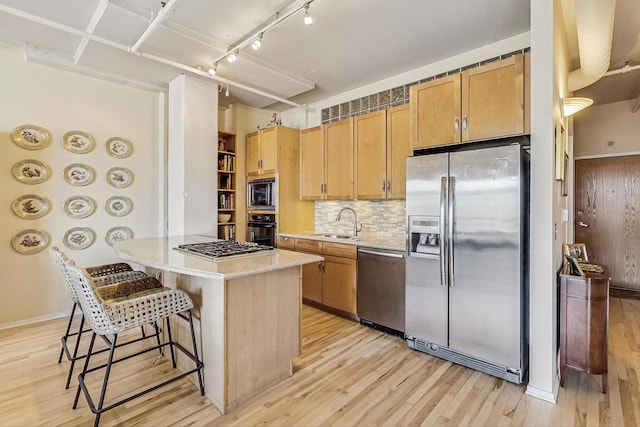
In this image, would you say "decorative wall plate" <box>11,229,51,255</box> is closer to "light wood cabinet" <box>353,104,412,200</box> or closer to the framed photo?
"light wood cabinet" <box>353,104,412,200</box>

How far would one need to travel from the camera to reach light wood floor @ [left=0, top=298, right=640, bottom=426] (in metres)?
1.88

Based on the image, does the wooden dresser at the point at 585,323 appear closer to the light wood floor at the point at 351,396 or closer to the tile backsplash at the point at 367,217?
the light wood floor at the point at 351,396

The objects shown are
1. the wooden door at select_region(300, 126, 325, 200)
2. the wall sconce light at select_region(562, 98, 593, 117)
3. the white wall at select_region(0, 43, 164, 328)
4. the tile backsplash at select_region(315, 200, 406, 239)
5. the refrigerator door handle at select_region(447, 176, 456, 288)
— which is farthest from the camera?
the wooden door at select_region(300, 126, 325, 200)

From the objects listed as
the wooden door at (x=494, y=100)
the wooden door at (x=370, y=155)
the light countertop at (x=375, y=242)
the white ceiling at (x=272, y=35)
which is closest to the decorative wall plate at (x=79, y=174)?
the white ceiling at (x=272, y=35)

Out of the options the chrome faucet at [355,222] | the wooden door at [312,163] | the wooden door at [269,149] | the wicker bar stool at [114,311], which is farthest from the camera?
the wooden door at [269,149]

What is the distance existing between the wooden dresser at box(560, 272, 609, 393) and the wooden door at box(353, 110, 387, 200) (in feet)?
6.19

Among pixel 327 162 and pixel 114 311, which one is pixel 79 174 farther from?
pixel 327 162

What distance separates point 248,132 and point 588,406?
190 inches

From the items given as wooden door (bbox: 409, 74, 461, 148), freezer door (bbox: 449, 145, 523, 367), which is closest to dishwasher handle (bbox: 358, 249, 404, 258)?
freezer door (bbox: 449, 145, 523, 367)

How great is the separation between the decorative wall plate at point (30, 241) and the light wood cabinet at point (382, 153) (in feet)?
11.6

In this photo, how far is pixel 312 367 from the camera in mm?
2488

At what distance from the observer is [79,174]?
3.60m

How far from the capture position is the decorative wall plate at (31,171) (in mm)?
3250

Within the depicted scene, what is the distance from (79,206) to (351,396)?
3588mm
